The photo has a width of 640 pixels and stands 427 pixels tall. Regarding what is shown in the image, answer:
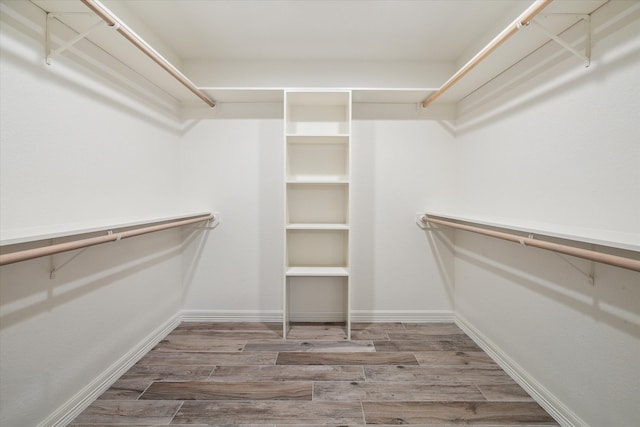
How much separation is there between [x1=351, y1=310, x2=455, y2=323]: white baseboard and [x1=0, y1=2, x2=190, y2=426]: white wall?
1.71 m

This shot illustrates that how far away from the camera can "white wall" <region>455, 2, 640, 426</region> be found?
3.50 feet

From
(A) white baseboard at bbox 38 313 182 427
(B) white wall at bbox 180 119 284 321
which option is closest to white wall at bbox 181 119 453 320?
(B) white wall at bbox 180 119 284 321

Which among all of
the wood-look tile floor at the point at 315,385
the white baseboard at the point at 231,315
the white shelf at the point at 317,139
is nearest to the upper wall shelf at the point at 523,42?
the white shelf at the point at 317,139

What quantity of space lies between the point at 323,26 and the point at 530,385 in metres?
2.61

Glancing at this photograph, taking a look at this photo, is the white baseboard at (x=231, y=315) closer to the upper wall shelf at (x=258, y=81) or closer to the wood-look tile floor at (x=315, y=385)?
the wood-look tile floor at (x=315, y=385)

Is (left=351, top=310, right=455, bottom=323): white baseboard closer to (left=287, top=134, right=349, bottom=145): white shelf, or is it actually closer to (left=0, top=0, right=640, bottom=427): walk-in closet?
(left=0, top=0, right=640, bottom=427): walk-in closet

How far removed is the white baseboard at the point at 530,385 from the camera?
127 centimetres

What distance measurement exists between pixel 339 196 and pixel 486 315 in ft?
4.71

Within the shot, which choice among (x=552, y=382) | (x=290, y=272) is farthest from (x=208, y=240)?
(x=552, y=382)

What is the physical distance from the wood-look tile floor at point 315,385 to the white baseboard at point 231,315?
215 millimetres

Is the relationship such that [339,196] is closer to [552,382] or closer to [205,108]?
[205,108]

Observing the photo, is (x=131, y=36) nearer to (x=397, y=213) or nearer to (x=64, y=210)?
(x=64, y=210)

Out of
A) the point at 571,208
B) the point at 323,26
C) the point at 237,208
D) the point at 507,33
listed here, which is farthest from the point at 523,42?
the point at 237,208

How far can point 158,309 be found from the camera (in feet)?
6.63
